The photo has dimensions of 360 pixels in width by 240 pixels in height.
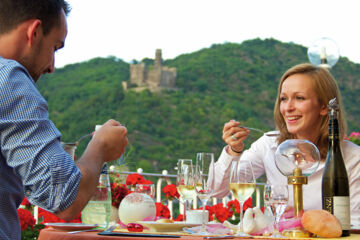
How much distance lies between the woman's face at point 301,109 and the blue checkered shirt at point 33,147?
1.45 metres

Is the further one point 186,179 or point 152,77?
point 152,77

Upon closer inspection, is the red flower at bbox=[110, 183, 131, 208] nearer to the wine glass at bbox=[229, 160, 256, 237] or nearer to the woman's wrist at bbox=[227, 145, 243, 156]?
the woman's wrist at bbox=[227, 145, 243, 156]

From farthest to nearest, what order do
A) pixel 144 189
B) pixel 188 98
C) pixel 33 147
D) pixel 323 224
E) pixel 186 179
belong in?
1. pixel 188 98
2. pixel 144 189
3. pixel 186 179
4. pixel 323 224
5. pixel 33 147

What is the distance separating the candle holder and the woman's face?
75 cm

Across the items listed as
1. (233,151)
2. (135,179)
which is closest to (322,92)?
(233,151)

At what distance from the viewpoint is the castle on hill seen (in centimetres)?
3759

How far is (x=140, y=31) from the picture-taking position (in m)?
31.4

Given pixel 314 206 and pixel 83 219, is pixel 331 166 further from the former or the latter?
pixel 83 219

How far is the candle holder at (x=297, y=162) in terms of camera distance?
1.39 metres

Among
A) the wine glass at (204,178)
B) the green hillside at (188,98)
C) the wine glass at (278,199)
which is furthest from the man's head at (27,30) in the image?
the green hillside at (188,98)

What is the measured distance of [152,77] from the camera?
46.2 meters

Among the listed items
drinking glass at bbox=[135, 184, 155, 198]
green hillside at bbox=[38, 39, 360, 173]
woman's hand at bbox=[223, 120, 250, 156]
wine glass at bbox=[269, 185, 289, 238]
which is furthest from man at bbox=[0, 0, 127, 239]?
green hillside at bbox=[38, 39, 360, 173]

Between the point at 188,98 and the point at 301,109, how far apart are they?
30.2 meters

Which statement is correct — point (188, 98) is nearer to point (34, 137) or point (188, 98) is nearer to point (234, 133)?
point (234, 133)
